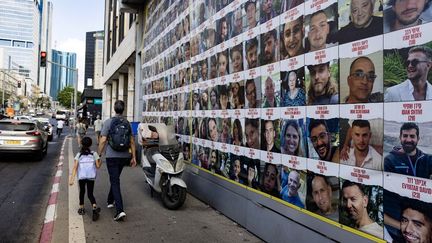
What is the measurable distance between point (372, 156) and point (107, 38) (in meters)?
32.6

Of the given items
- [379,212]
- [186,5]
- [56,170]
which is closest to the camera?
[379,212]

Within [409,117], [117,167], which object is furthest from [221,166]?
[409,117]

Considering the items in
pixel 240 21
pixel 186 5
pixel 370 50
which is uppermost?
pixel 186 5

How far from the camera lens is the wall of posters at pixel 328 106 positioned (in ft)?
10.1

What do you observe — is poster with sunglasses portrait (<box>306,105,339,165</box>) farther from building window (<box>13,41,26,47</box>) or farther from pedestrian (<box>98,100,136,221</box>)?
building window (<box>13,41,26,47</box>)

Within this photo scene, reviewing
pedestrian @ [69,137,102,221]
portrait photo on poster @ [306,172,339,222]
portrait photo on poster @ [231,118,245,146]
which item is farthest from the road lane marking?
portrait photo on poster @ [306,172,339,222]

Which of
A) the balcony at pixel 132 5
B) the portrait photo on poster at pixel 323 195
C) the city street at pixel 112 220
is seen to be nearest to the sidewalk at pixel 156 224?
the city street at pixel 112 220

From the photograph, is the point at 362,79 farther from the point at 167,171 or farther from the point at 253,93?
the point at 167,171

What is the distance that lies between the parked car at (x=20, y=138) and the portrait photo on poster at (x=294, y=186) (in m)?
11.5

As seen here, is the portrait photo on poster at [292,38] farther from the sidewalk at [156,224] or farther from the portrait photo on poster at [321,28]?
the sidewalk at [156,224]

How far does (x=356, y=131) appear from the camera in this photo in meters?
3.67

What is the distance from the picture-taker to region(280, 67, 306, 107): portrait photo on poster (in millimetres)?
4527

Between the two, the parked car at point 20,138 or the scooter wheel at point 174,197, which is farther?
the parked car at point 20,138

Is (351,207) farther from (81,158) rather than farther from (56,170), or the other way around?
(56,170)
